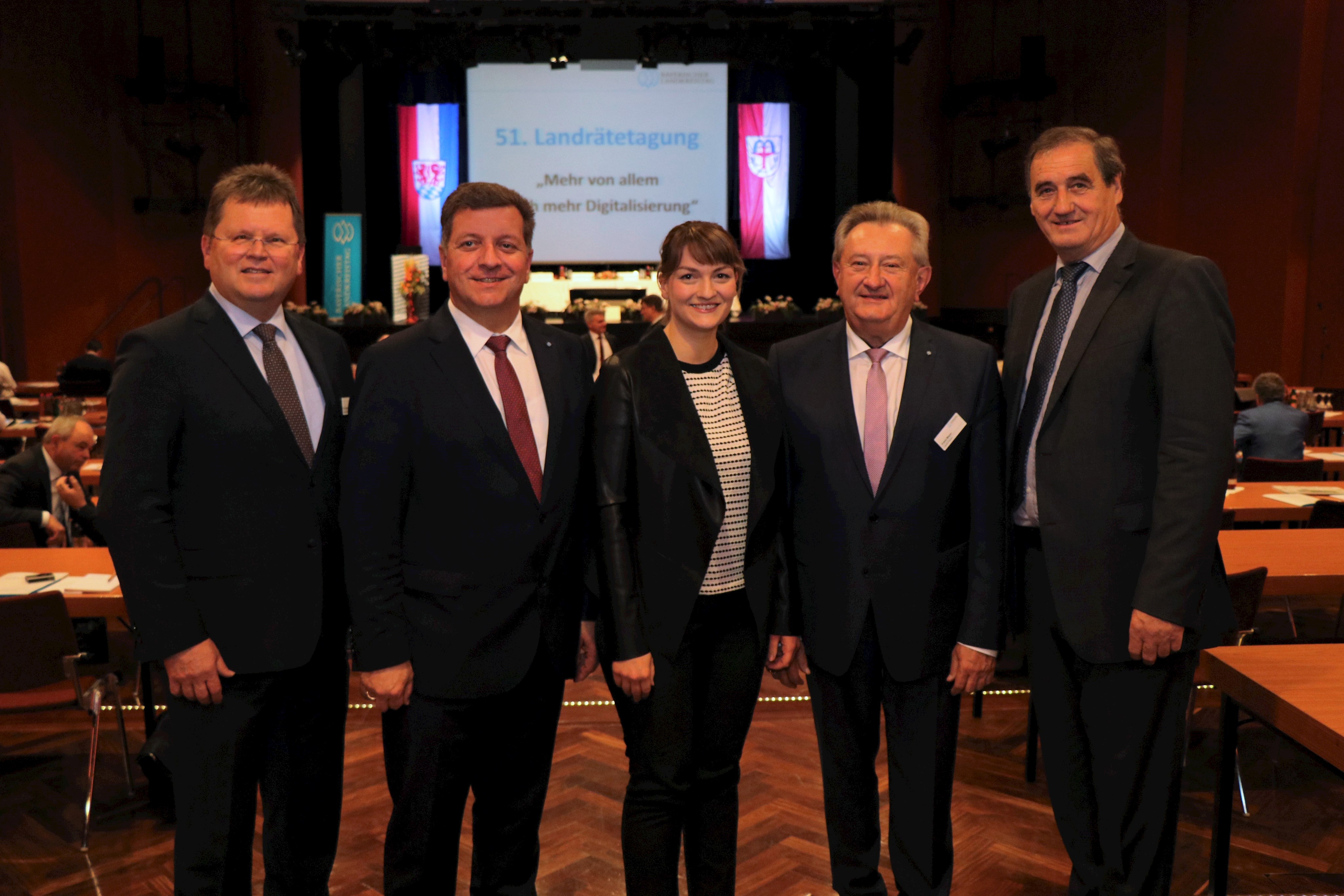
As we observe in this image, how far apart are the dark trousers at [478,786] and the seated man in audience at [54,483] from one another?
3355 millimetres

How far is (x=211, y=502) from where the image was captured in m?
2.10

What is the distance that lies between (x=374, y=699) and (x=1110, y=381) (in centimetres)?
173

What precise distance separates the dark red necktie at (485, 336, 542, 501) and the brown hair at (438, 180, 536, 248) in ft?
0.80

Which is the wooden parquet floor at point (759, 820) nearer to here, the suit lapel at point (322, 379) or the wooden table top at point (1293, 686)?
the wooden table top at point (1293, 686)

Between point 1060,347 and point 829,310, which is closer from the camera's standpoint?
point 1060,347

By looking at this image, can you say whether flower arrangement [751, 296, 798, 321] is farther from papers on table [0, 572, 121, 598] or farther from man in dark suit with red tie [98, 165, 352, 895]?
man in dark suit with red tie [98, 165, 352, 895]

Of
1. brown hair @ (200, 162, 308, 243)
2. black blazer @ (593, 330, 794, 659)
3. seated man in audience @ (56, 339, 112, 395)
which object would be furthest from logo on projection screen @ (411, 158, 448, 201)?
black blazer @ (593, 330, 794, 659)

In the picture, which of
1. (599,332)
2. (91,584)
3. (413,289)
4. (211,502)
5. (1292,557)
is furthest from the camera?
(413,289)

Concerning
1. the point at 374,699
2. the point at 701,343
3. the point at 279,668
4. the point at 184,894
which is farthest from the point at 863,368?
the point at 184,894

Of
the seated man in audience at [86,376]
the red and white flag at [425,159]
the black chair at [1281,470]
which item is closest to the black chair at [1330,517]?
the black chair at [1281,470]

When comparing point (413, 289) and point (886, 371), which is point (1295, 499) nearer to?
point (886, 371)

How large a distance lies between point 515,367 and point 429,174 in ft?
46.4

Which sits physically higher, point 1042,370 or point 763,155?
point 763,155

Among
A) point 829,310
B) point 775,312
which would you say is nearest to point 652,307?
point 775,312
